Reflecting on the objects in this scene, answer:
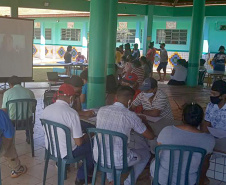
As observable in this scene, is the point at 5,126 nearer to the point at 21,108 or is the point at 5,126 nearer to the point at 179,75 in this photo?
the point at 21,108

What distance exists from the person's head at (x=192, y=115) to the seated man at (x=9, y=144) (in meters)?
1.77

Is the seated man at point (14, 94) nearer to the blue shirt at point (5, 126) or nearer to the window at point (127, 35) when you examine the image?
the blue shirt at point (5, 126)

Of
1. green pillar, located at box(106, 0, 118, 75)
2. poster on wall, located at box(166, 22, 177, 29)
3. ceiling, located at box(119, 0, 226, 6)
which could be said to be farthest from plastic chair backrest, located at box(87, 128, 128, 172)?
poster on wall, located at box(166, 22, 177, 29)

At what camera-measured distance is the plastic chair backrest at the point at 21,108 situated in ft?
13.5

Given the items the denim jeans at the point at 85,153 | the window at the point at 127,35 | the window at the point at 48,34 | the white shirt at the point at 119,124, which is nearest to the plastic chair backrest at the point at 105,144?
the white shirt at the point at 119,124

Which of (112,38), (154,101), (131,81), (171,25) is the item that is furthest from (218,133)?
(171,25)

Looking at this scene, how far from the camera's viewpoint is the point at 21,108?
13.8 ft

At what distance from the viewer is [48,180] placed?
3682 millimetres

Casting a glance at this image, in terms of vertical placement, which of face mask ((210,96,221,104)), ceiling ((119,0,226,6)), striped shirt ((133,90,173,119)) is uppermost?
ceiling ((119,0,226,6))

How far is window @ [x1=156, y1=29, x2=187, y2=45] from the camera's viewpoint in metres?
16.7

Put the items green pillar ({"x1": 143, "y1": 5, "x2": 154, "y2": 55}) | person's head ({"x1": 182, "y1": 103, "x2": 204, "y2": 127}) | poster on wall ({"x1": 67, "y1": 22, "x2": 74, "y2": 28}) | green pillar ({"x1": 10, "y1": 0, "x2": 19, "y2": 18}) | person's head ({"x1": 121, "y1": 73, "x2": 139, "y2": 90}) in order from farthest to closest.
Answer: poster on wall ({"x1": 67, "y1": 22, "x2": 74, "y2": 28})
green pillar ({"x1": 143, "y1": 5, "x2": 154, "y2": 55})
green pillar ({"x1": 10, "y1": 0, "x2": 19, "y2": 18})
person's head ({"x1": 121, "y1": 73, "x2": 139, "y2": 90})
person's head ({"x1": 182, "y1": 103, "x2": 204, "y2": 127})

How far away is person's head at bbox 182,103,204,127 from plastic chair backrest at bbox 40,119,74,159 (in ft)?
3.75

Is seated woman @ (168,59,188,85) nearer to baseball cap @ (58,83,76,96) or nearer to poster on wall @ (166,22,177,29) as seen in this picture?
poster on wall @ (166,22,177,29)

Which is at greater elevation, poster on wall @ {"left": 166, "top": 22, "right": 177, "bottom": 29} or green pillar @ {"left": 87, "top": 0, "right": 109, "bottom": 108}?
poster on wall @ {"left": 166, "top": 22, "right": 177, "bottom": 29}
